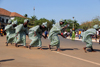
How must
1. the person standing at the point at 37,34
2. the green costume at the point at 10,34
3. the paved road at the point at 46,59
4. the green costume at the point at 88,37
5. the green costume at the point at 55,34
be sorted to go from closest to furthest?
the paved road at the point at 46,59 < the green costume at the point at 88,37 < the green costume at the point at 55,34 < the person standing at the point at 37,34 < the green costume at the point at 10,34

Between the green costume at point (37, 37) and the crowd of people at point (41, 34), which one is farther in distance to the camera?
the green costume at point (37, 37)

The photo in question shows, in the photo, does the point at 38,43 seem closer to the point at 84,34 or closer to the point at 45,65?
the point at 84,34

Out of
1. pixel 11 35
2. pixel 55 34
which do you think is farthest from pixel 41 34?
pixel 11 35

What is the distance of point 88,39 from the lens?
816 centimetres

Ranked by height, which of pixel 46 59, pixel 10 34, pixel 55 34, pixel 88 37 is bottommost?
pixel 46 59

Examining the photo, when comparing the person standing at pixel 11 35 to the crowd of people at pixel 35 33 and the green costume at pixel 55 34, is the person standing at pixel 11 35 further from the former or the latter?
the green costume at pixel 55 34

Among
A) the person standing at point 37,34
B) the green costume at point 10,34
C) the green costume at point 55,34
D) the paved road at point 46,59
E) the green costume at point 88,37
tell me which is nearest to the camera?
the paved road at point 46,59

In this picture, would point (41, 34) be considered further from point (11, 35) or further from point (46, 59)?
point (46, 59)

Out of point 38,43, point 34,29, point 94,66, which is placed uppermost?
point 34,29

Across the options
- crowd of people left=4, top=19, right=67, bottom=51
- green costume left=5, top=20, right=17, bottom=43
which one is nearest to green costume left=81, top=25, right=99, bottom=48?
crowd of people left=4, top=19, right=67, bottom=51

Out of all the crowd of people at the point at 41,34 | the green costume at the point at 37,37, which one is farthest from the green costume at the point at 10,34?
the green costume at the point at 37,37

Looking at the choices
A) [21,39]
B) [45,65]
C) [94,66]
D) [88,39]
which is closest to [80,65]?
[94,66]

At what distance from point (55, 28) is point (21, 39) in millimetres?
2593

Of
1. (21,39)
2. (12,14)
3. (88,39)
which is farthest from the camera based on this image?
(12,14)
